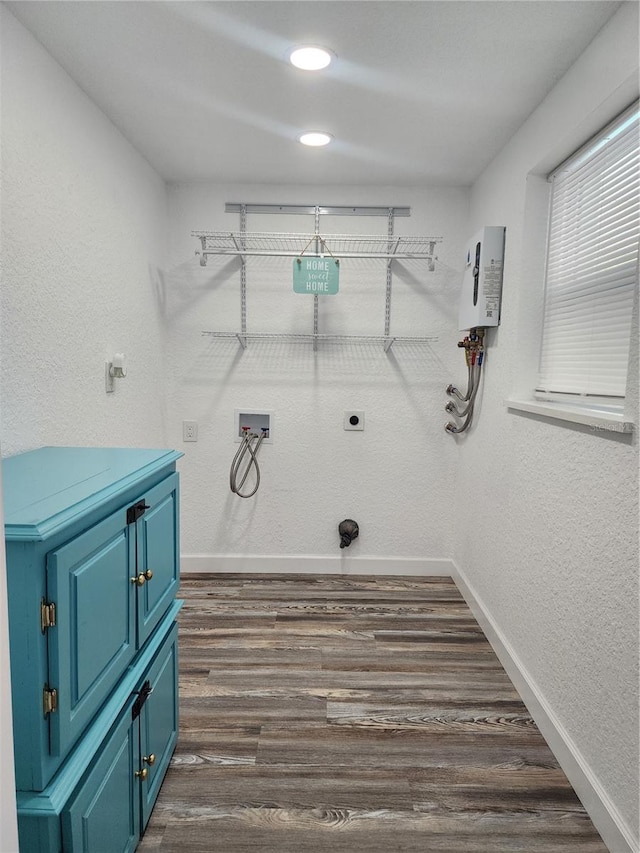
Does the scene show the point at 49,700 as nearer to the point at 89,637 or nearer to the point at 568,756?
the point at 89,637

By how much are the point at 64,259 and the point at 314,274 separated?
50.8 inches

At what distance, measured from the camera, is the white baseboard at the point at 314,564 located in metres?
3.16

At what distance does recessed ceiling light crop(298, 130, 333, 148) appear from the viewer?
2205 mm

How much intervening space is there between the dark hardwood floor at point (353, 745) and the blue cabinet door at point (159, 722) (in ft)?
0.26

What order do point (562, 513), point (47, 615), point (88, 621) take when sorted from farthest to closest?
1. point (562, 513)
2. point (88, 621)
3. point (47, 615)

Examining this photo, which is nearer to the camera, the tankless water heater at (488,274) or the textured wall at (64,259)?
the textured wall at (64,259)

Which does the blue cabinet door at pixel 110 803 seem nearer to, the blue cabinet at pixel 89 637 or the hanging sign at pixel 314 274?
the blue cabinet at pixel 89 637

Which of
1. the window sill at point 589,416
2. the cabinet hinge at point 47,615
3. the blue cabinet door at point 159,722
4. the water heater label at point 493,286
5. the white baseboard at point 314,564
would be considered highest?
the water heater label at point 493,286

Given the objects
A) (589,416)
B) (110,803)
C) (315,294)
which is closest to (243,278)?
(315,294)

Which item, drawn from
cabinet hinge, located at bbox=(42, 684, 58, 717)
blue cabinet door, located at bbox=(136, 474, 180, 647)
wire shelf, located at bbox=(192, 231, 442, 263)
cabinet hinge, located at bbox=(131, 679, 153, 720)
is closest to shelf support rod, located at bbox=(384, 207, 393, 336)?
wire shelf, located at bbox=(192, 231, 442, 263)

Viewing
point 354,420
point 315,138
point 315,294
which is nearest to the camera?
point 315,138

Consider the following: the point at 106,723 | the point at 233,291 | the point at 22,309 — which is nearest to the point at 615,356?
the point at 106,723

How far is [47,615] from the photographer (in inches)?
35.4

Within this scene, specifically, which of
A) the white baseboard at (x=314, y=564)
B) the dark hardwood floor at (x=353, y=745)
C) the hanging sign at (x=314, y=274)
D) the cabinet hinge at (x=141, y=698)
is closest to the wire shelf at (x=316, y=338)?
the hanging sign at (x=314, y=274)
